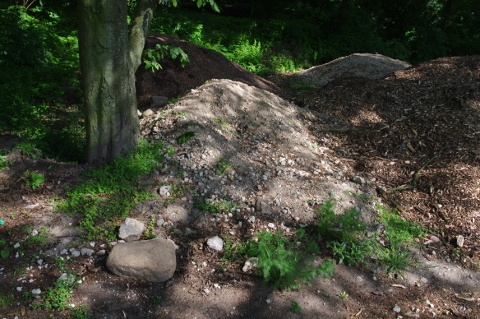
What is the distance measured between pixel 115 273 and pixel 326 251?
70.6 inches

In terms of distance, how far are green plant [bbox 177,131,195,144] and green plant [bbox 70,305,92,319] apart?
216cm

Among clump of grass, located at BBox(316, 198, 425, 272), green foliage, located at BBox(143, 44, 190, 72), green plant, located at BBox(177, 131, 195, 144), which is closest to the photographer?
clump of grass, located at BBox(316, 198, 425, 272)

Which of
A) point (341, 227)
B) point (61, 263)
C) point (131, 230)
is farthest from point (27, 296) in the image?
point (341, 227)

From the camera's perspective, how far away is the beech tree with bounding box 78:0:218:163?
3506mm

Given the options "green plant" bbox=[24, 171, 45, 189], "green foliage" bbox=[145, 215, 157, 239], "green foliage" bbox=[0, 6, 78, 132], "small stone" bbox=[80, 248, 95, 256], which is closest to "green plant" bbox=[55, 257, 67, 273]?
"small stone" bbox=[80, 248, 95, 256]

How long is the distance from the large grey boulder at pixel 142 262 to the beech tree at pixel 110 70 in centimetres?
142

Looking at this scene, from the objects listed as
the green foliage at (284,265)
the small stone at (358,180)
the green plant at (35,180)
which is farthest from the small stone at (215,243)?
the small stone at (358,180)

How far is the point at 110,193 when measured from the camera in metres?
3.61

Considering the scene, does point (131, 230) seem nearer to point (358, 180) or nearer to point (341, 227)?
point (341, 227)

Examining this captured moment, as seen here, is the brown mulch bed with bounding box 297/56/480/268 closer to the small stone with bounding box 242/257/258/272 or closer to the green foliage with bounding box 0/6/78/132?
the small stone with bounding box 242/257/258/272

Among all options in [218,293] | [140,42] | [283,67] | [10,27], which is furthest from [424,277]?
[283,67]

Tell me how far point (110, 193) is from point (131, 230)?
0.59 m

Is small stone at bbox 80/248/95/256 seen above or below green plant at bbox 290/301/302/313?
above

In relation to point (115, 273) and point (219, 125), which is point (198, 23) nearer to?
point (219, 125)
